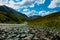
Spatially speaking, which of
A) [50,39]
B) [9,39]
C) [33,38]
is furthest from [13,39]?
[50,39]

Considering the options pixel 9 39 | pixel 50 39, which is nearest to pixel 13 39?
pixel 9 39

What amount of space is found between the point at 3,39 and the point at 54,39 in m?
3.55

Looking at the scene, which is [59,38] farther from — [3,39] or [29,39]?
[3,39]

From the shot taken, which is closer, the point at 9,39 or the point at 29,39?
the point at 29,39

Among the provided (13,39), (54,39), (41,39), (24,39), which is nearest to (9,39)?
(13,39)

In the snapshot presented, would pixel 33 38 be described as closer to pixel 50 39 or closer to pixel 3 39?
pixel 50 39

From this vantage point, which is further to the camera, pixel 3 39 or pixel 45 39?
pixel 3 39

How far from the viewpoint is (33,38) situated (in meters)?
13.8

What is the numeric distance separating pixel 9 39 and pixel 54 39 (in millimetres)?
3106

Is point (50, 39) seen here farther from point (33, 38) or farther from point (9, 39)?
point (9, 39)

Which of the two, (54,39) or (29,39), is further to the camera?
(54,39)

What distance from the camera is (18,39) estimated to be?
14.0 metres

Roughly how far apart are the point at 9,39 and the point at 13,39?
0.92 ft

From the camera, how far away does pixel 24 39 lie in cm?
1363
